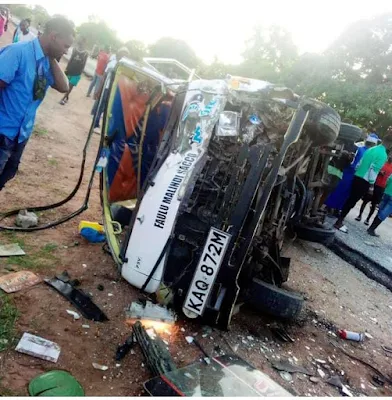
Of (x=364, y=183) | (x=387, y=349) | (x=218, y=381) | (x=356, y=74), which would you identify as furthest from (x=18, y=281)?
(x=356, y=74)

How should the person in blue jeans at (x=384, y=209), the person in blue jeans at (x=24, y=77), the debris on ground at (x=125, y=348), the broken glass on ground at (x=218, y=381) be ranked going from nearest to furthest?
the broken glass on ground at (x=218, y=381) → the debris on ground at (x=125, y=348) → the person in blue jeans at (x=24, y=77) → the person in blue jeans at (x=384, y=209)

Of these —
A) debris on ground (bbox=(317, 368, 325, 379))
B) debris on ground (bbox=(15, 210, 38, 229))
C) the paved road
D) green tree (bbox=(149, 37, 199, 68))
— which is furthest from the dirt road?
green tree (bbox=(149, 37, 199, 68))

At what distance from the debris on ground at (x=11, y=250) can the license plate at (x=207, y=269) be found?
165 cm

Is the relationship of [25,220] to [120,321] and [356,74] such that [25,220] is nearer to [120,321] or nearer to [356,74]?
[120,321]

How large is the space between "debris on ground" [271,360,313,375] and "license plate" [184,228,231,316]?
2.47 ft

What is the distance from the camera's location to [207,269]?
9.81 feet

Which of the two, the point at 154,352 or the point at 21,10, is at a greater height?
the point at 21,10

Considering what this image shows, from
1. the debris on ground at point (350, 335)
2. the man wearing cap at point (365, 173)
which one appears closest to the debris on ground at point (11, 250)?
the debris on ground at point (350, 335)

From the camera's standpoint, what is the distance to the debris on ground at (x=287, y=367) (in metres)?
3.00

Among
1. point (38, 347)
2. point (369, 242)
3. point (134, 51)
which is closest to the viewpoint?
point (38, 347)

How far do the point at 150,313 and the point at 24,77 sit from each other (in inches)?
86.2

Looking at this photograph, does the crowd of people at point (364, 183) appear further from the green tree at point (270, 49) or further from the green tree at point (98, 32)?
the green tree at point (98, 32)

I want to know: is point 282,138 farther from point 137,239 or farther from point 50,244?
point 50,244

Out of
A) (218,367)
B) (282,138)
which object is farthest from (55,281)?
(282,138)
